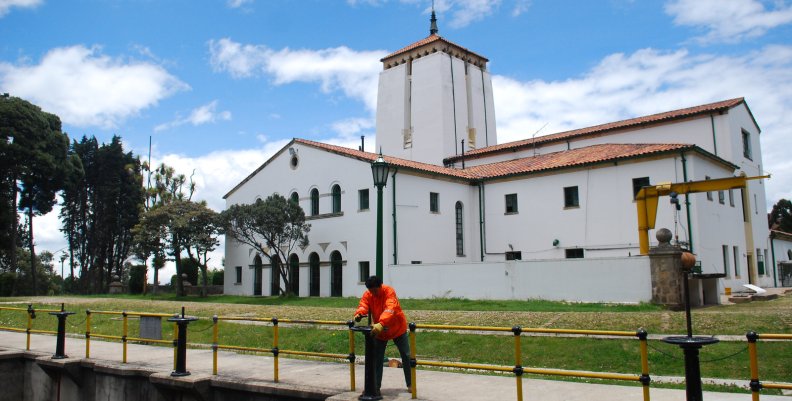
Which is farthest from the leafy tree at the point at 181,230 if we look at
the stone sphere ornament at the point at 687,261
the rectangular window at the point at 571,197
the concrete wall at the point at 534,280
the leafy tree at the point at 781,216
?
the leafy tree at the point at 781,216

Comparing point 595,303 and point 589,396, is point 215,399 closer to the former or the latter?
point 589,396

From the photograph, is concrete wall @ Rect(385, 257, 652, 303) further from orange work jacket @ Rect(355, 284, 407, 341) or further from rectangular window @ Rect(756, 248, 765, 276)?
rectangular window @ Rect(756, 248, 765, 276)

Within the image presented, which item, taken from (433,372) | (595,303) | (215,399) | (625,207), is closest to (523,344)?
(433,372)

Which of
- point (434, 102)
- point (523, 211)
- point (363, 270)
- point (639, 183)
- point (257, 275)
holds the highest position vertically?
point (434, 102)

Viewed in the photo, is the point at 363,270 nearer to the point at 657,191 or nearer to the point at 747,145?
the point at 657,191

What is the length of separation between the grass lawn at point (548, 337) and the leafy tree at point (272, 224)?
8.37m

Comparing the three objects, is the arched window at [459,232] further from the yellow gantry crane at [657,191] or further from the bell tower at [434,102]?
the yellow gantry crane at [657,191]

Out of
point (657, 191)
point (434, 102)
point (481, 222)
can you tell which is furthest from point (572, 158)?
point (434, 102)

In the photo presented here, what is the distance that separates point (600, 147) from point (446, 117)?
42.6ft

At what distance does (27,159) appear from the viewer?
40188 millimetres

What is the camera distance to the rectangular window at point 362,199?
102 feet

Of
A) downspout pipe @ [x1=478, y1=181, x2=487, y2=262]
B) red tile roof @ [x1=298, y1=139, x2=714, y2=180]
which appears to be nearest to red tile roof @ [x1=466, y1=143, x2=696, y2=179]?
red tile roof @ [x1=298, y1=139, x2=714, y2=180]

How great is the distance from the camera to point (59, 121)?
44.6m

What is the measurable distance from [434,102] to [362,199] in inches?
576
